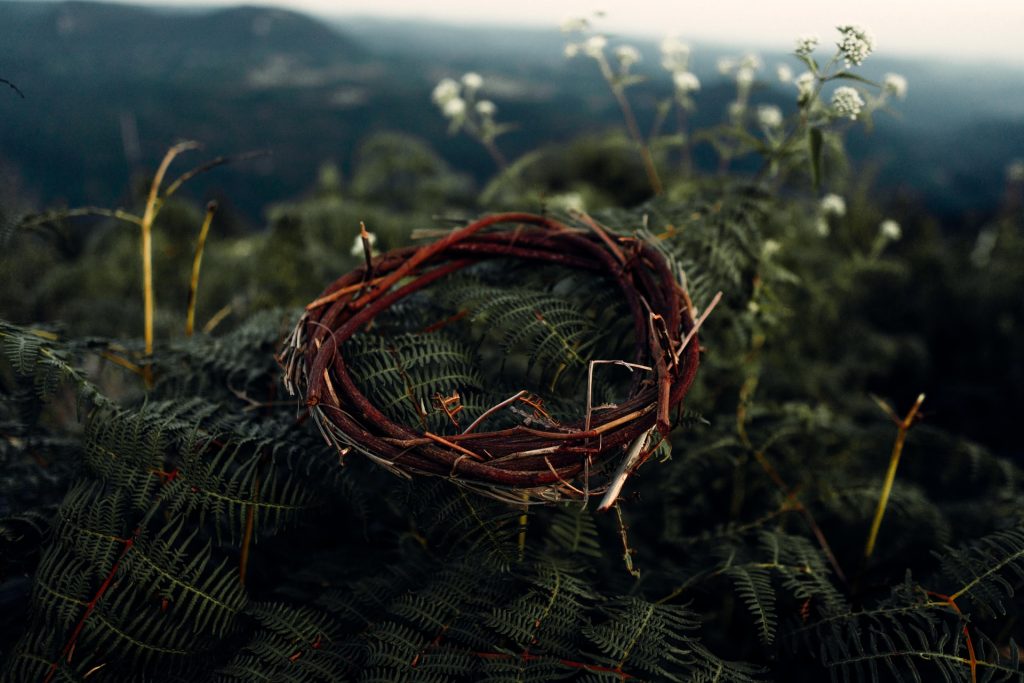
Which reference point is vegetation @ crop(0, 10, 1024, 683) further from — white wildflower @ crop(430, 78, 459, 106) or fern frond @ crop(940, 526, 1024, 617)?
white wildflower @ crop(430, 78, 459, 106)

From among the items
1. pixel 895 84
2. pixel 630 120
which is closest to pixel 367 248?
pixel 630 120

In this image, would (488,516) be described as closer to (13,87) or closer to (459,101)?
(13,87)

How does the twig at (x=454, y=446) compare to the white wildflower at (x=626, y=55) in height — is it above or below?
below

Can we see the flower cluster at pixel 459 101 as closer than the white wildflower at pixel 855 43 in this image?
No

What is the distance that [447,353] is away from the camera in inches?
50.0

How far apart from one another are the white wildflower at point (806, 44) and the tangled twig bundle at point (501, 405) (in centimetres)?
78

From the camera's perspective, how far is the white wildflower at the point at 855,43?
58.5 inches

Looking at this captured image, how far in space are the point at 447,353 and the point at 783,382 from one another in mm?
2057

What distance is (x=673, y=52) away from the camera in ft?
9.56

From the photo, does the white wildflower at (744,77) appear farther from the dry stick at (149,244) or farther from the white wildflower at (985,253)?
the white wildflower at (985,253)

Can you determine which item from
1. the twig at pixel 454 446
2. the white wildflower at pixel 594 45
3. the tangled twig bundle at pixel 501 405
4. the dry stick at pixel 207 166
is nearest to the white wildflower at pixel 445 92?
the white wildflower at pixel 594 45

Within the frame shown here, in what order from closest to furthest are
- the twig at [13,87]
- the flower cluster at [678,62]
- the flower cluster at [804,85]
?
1. the twig at [13,87]
2. the flower cluster at [804,85]
3. the flower cluster at [678,62]

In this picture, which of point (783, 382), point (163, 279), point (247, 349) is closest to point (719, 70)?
point (783, 382)

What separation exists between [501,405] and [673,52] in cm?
267
